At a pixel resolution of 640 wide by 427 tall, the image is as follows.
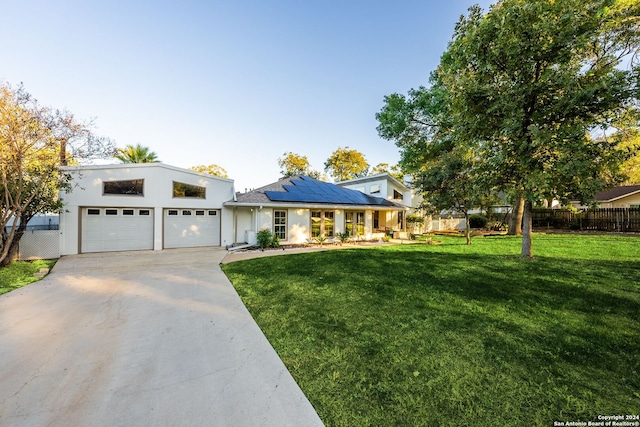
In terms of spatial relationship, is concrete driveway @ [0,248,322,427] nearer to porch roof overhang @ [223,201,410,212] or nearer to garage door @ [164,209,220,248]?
garage door @ [164,209,220,248]

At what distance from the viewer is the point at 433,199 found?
1360 centimetres

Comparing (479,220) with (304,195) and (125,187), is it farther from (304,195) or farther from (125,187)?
(125,187)

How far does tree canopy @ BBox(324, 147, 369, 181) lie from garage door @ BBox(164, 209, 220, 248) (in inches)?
985

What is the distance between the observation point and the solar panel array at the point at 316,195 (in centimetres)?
1441

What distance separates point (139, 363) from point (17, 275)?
7.69 metres

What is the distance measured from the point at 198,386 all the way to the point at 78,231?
12.5 m

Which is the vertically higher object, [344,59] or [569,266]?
[344,59]

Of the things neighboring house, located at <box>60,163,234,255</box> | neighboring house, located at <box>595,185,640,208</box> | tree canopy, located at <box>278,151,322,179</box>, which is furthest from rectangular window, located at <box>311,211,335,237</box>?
neighboring house, located at <box>595,185,640,208</box>

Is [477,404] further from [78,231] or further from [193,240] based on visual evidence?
[78,231]

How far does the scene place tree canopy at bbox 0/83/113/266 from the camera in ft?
23.4

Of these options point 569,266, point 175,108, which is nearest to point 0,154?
point 175,108

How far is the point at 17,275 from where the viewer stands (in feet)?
23.4

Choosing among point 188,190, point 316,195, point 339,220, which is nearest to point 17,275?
point 188,190

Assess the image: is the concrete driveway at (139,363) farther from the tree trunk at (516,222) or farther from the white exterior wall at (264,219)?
the tree trunk at (516,222)
